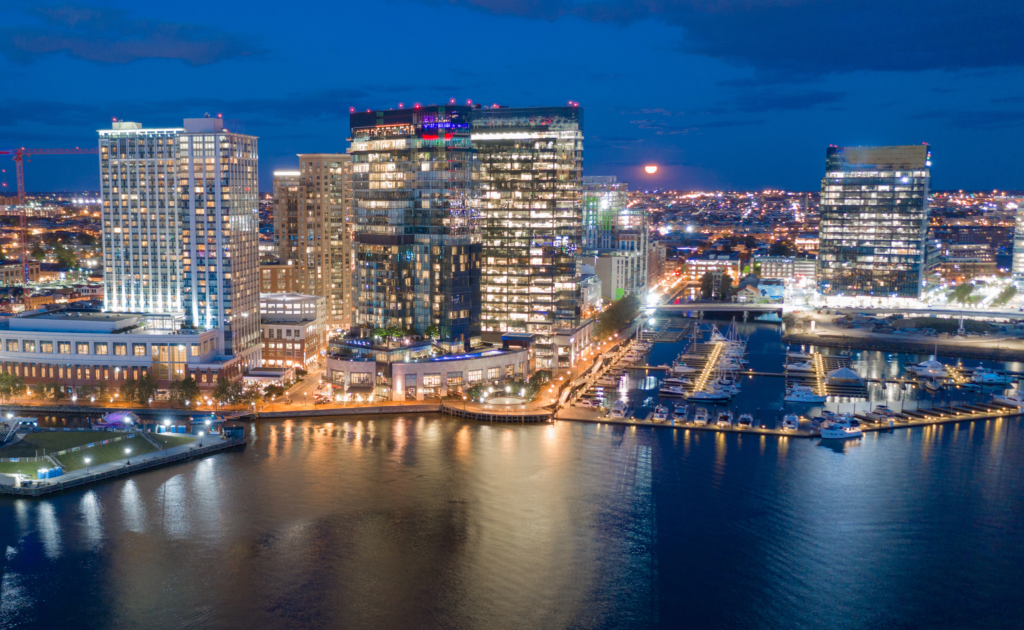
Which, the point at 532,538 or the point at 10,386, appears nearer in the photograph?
the point at 532,538

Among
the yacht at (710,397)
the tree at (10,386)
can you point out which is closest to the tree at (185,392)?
the tree at (10,386)

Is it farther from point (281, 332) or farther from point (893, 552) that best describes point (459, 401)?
point (893, 552)

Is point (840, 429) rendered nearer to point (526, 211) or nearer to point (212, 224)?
point (526, 211)

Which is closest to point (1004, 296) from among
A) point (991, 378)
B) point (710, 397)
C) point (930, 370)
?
point (930, 370)

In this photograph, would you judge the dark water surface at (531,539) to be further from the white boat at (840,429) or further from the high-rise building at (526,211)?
the high-rise building at (526,211)

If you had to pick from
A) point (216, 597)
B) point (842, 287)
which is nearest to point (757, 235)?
point (842, 287)
